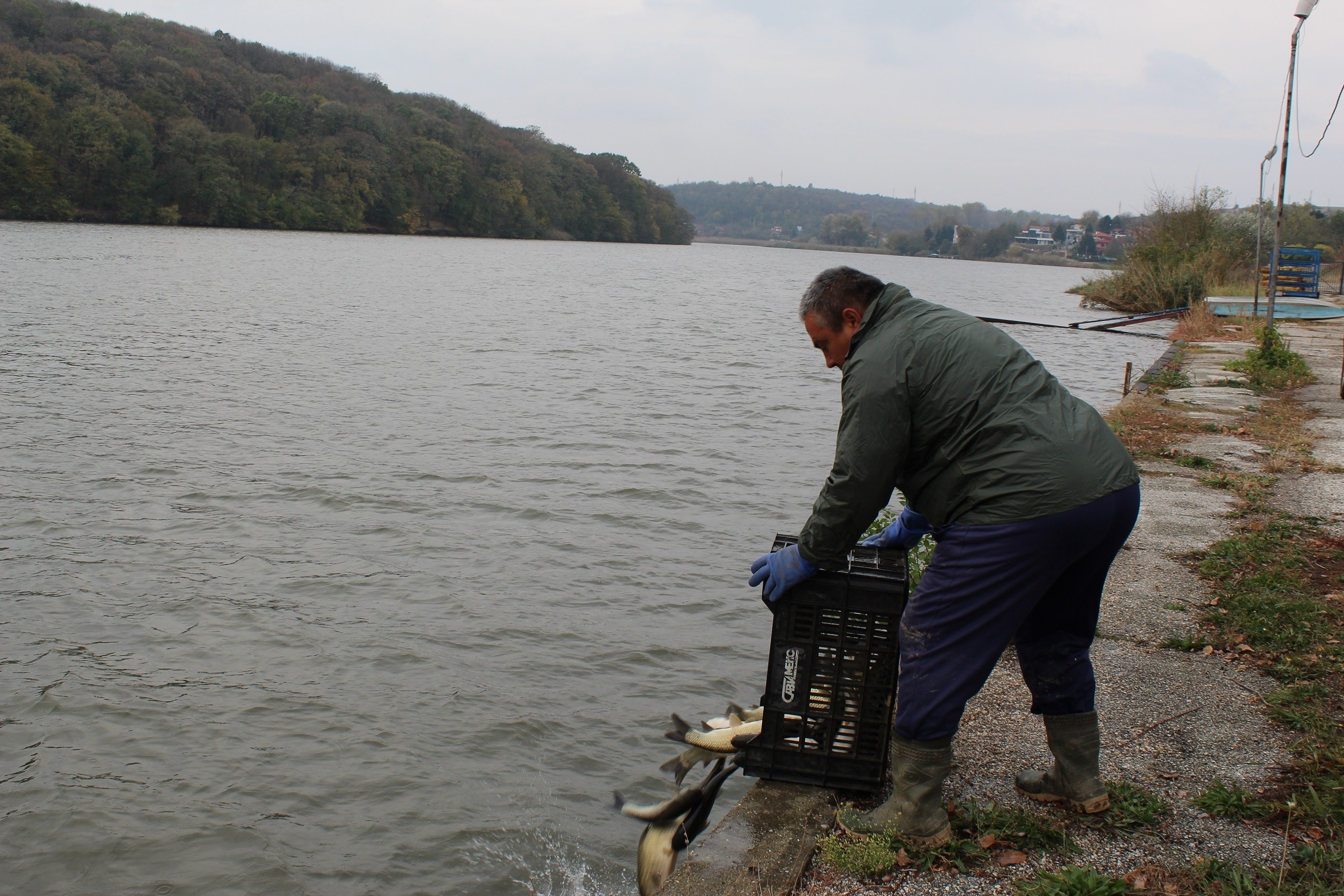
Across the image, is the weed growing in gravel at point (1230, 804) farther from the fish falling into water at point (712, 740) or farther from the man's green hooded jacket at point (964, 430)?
the fish falling into water at point (712, 740)

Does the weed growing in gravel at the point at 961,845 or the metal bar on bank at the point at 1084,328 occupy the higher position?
the metal bar on bank at the point at 1084,328

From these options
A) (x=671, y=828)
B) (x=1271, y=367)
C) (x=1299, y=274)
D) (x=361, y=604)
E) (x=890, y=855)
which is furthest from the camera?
(x=1299, y=274)

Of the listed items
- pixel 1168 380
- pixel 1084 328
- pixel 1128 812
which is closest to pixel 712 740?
pixel 1128 812

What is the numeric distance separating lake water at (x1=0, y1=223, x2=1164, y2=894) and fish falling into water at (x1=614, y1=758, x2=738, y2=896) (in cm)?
27

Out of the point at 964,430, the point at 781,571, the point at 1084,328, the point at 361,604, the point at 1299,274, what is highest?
the point at 1299,274

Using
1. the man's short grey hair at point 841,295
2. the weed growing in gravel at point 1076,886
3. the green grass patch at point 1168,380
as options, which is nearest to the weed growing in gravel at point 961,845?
the weed growing in gravel at point 1076,886

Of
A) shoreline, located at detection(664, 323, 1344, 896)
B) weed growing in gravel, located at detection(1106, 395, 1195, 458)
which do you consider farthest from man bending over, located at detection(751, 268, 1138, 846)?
weed growing in gravel, located at detection(1106, 395, 1195, 458)

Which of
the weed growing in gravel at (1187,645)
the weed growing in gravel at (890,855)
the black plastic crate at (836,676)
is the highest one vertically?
the black plastic crate at (836,676)

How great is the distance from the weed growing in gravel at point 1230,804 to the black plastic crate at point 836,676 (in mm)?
1064

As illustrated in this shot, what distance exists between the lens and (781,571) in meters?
3.40

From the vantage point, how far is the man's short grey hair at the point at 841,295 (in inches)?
126

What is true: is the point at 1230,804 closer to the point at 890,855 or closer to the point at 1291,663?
the point at 890,855

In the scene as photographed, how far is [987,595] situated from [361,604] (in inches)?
204

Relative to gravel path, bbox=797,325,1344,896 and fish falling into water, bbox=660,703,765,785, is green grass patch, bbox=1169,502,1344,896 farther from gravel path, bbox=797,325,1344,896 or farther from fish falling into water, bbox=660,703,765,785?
fish falling into water, bbox=660,703,765,785
